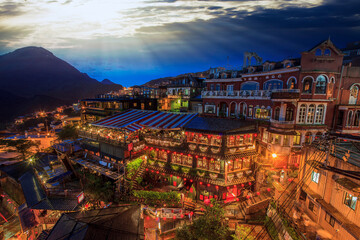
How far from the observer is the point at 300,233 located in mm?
13008

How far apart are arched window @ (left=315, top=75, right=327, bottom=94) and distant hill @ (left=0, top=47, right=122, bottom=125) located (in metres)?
145

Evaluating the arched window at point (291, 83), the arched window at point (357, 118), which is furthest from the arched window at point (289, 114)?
the arched window at point (357, 118)

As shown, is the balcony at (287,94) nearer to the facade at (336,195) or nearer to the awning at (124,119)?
the facade at (336,195)

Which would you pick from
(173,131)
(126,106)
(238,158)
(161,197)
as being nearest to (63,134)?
(126,106)

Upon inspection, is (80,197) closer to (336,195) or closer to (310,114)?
(336,195)

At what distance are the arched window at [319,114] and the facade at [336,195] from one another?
6791 millimetres

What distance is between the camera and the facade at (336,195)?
1029 centimetres

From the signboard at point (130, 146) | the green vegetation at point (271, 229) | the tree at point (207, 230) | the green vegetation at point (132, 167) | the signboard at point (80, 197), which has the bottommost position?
the signboard at point (80, 197)

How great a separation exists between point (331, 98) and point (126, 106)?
119 ft

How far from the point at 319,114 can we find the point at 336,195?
42.4 ft

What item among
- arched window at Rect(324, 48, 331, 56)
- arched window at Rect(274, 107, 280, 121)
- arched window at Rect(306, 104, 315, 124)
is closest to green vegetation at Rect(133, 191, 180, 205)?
arched window at Rect(274, 107, 280, 121)

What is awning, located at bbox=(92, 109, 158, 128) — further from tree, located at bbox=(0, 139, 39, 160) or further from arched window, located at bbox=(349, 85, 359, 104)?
arched window, located at bbox=(349, 85, 359, 104)

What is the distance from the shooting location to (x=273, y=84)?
78.8ft

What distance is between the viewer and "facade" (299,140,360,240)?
10.3 meters
